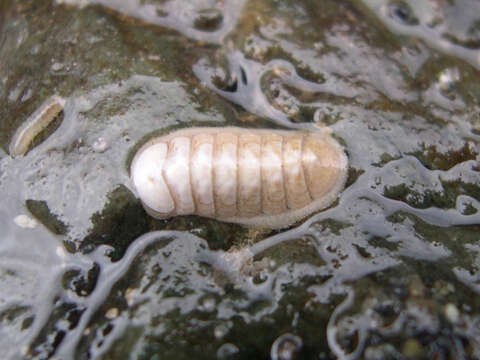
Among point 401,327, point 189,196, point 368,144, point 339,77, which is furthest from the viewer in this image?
point 339,77

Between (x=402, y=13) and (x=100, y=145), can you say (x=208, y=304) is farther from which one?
(x=402, y=13)

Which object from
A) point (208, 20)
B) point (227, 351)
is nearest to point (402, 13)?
point (208, 20)

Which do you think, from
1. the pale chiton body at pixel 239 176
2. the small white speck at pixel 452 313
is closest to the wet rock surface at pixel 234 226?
the small white speck at pixel 452 313

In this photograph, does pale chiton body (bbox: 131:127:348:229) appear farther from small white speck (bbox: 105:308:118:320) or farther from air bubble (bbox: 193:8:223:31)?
air bubble (bbox: 193:8:223:31)

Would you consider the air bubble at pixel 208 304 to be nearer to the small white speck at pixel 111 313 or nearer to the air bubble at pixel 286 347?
the air bubble at pixel 286 347

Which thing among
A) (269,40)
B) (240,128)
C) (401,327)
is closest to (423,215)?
(401,327)

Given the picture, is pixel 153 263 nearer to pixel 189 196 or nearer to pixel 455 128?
pixel 189 196

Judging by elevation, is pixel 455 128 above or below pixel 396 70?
below
